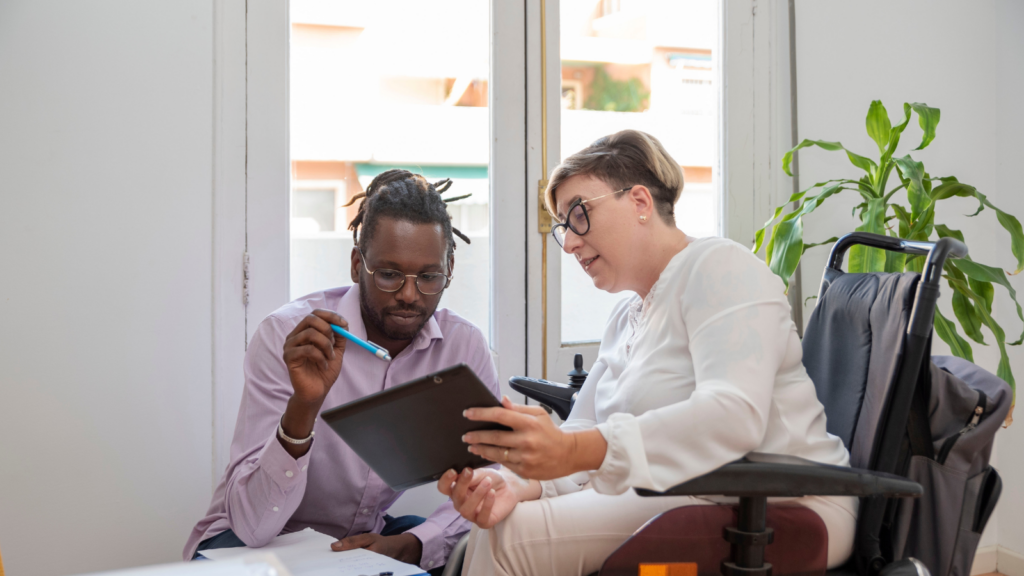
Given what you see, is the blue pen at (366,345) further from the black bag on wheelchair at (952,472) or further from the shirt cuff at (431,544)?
the black bag on wheelchair at (952,472)

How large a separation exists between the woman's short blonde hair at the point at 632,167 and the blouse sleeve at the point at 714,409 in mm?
301

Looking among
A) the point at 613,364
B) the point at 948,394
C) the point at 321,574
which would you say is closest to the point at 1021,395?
the point at 948,394

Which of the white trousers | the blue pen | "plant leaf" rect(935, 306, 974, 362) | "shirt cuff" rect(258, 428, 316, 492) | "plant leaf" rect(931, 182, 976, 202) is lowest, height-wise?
the white trousers

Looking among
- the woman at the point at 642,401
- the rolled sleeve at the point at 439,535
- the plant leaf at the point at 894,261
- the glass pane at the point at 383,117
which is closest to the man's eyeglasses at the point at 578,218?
the woman at the point at 642,401

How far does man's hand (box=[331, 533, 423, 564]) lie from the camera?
4.06 ft

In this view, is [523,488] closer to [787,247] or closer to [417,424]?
[417,424]

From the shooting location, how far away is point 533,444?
0.97m

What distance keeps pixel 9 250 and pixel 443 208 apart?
3.27ft

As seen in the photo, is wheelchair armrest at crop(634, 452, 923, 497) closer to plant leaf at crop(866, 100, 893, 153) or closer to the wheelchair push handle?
the wheelchair push handle

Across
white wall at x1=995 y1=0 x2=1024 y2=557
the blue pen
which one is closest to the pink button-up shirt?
the blue pen

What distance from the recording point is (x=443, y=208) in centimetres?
155

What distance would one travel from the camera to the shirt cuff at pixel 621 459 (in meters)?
0.96

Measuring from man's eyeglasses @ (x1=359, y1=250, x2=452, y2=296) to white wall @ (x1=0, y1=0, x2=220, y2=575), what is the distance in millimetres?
590

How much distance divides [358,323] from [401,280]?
0.53 feet
